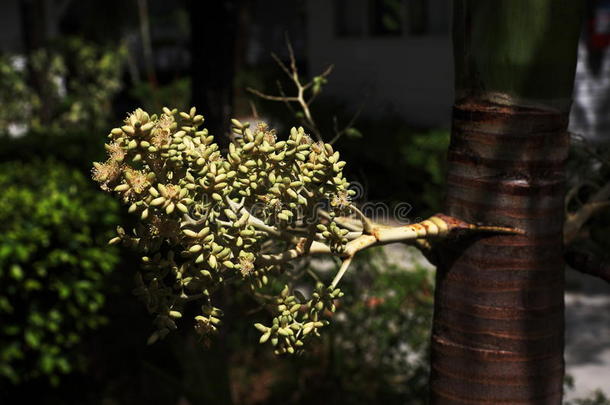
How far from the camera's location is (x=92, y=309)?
5477 millimetres

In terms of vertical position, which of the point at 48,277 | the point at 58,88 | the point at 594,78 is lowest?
the point at 58,88

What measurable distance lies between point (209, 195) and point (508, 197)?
64 cm

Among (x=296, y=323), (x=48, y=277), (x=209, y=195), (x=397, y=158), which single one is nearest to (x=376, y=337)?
(x=48, y=277)

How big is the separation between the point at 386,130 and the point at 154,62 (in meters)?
15.8

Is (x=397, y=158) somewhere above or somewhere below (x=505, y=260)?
below

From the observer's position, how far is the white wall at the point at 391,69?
1288cm

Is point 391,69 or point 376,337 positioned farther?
point 391,69

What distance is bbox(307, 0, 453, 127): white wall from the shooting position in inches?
507

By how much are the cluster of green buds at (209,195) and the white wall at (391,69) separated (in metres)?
10.5

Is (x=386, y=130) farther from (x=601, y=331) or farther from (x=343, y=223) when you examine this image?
(x=343, y=223)

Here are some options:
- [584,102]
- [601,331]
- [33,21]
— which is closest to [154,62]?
[33,21]

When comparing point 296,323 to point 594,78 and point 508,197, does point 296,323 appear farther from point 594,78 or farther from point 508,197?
point 594,78

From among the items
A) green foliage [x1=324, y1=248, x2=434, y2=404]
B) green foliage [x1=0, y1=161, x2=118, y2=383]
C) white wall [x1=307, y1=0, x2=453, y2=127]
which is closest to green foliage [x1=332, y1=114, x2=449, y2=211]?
white wall [x1=307, y1=0, x2=453, y2=127]

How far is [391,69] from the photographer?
1373 cm
